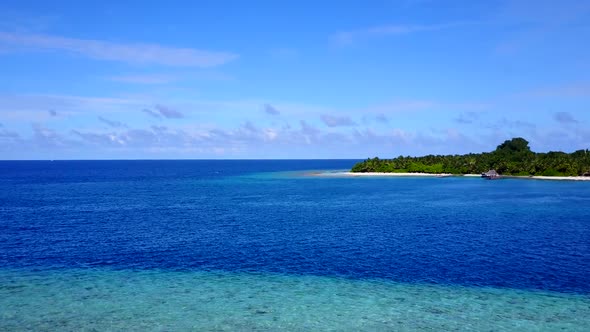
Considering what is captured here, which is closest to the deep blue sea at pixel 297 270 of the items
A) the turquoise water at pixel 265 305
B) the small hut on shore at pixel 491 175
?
the turquoise water at pixel 265 305

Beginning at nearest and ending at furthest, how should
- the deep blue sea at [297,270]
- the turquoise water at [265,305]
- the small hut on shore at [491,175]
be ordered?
the turquoise water at [265,305] → the deep blue sea at [297,270] → the small hut on shore at [491,175]

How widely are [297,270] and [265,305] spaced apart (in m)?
10.6

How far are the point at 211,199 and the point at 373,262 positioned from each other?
76075 mm

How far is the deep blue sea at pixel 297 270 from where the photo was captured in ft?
113

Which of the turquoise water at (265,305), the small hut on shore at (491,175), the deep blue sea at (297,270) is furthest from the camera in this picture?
the small hut on shore at (491,175)

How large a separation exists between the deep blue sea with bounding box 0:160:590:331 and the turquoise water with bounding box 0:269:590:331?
0.47 ft

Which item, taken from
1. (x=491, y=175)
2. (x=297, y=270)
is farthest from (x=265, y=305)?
(x=491, y=175)

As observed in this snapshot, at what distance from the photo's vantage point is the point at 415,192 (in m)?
134

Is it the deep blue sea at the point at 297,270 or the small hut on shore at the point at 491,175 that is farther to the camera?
the small hut on shore at the point at 491,175

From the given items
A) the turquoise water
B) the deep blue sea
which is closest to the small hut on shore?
the deep blue sea

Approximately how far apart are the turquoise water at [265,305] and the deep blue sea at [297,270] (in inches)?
5.6

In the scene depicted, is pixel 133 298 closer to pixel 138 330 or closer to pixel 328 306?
pixel 138 330

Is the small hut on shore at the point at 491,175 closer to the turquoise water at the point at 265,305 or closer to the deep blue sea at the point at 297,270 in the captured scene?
the deep blue sea at the point at 297,270

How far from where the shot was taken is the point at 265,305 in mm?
37219
